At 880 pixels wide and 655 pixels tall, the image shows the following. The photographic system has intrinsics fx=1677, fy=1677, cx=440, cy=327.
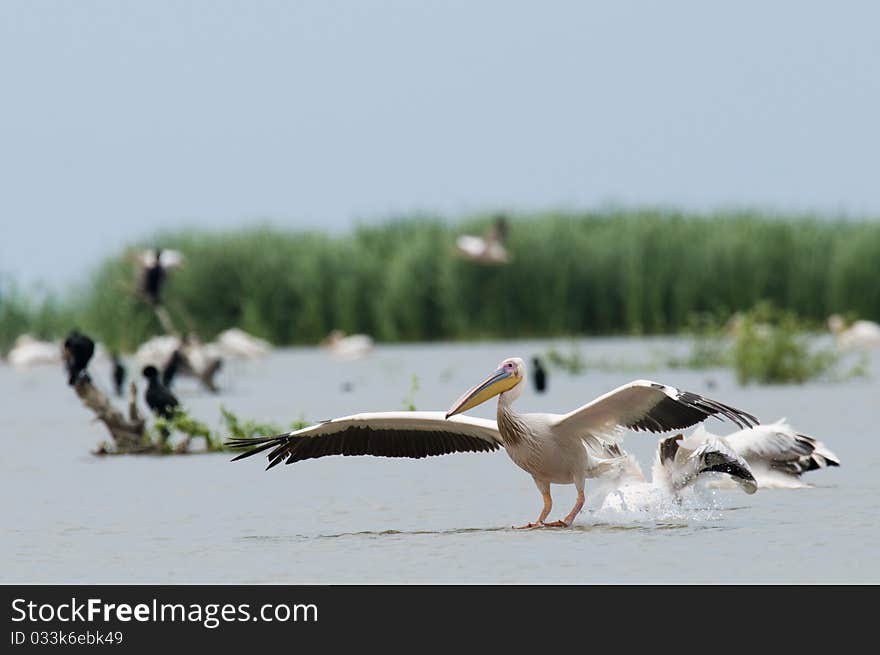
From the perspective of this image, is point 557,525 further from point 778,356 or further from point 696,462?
point 778,356

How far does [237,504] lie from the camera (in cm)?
924

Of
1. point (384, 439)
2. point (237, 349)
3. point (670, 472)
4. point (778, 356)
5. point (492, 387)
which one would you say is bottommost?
point (237, 349)

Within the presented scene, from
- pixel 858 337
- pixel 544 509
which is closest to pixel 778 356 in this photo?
pixel 858 337

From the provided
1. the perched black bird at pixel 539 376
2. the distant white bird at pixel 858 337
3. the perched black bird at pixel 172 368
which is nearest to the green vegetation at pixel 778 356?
the perched black bird at pixel 539 376

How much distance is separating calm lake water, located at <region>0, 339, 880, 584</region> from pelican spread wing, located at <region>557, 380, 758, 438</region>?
50 centimetres

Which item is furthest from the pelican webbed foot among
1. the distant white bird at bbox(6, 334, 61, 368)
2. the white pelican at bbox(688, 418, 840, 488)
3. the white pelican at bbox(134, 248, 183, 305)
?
the distant white bird at bbox(6, 334, 61, 368)

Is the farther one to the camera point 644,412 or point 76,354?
point 76,354

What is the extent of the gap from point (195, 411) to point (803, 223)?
14.0 m

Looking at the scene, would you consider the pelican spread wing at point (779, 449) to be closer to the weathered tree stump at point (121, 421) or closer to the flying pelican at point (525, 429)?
the flying pelican at point (525, 429)

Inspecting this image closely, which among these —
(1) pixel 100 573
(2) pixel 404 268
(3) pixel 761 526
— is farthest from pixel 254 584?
(2) pixel 404 268

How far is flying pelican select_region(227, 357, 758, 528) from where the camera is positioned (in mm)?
7512

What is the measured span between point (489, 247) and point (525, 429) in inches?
667

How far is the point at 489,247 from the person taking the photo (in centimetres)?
2462
